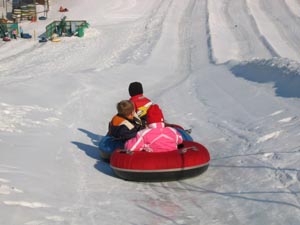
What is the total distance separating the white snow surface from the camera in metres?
4.88

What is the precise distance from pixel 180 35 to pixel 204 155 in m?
17.8

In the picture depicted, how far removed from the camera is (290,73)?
10.6 m

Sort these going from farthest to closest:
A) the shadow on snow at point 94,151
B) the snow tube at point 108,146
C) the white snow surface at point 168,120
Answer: the snow tube at point 108,146 → the shadow on snow at point 94,151 → the white snow surface at point 168,120

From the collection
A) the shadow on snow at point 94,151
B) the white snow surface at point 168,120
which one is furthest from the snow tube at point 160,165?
the shadow on snow at point 94,151

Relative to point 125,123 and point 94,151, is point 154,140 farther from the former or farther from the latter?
point 94,151

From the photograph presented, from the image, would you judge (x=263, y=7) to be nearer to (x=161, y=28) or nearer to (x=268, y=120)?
(x=161, y=28)

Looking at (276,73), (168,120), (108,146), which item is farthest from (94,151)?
(276,73)

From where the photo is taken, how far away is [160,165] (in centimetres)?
582

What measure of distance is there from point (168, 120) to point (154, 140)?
3.49 metres

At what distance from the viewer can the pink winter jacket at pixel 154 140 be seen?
616 centimetres

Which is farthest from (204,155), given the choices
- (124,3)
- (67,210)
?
(124,3)

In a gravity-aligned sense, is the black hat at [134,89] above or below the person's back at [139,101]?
above

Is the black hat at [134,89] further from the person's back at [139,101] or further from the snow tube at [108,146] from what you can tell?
the snow tube at [108,146]

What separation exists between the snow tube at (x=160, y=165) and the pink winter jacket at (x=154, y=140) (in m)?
0.15
